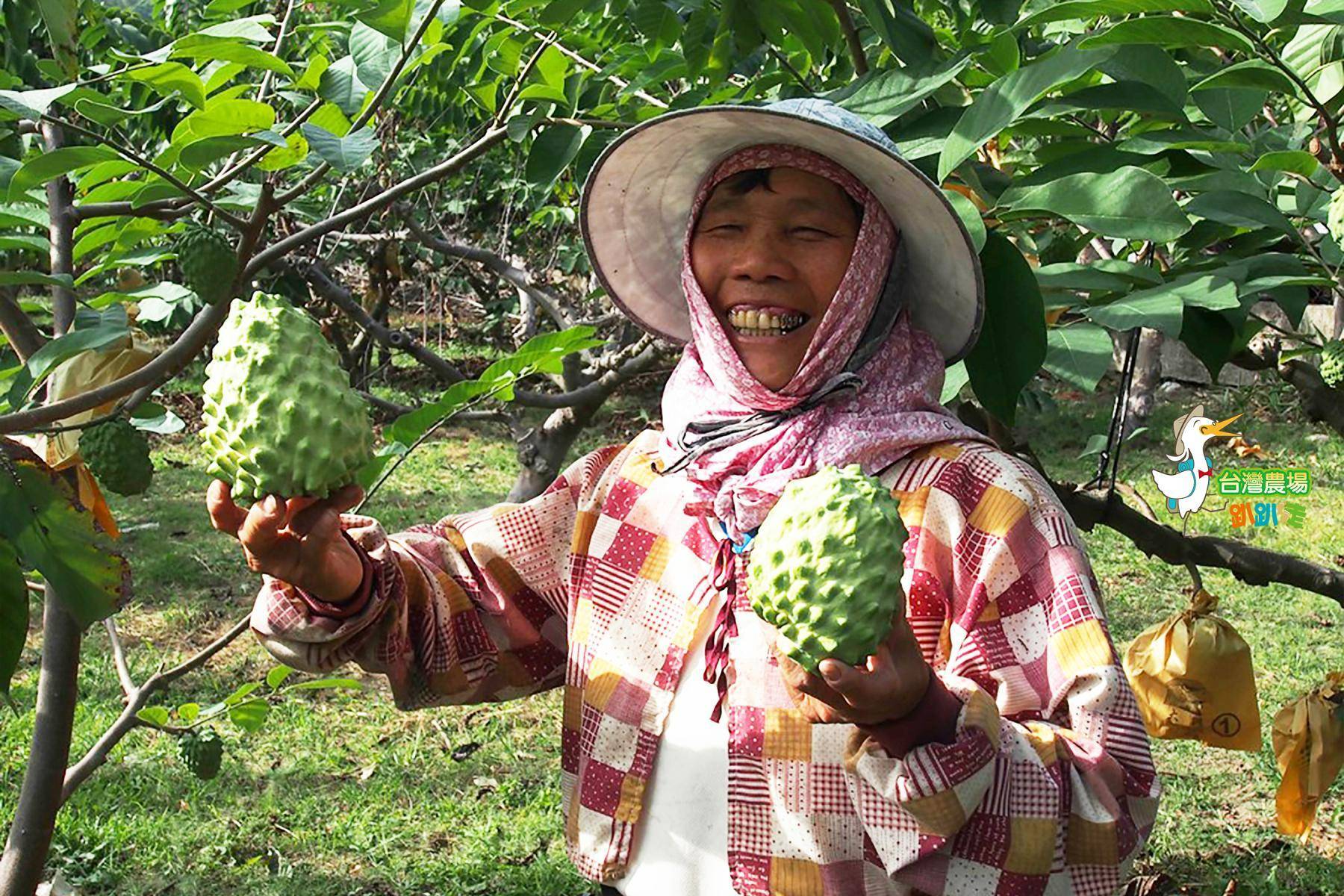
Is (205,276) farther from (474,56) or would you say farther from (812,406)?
(474,56)

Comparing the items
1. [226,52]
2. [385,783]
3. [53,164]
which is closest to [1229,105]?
[226,52]

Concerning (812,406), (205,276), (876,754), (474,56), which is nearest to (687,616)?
(812,406)

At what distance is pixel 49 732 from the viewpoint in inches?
71.6

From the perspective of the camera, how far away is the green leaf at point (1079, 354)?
135 centimetres

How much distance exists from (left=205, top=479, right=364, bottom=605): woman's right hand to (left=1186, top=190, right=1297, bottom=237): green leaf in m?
0.90

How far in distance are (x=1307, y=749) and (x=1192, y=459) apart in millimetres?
892

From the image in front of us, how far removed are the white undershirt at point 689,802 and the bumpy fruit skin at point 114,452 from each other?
28.9 inches

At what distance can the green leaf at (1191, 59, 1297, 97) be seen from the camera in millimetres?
1368

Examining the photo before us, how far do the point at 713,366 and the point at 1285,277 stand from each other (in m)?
0.62

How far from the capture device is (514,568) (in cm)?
167

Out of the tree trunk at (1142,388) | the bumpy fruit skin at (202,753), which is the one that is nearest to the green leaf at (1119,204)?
the bumpy fruit skin at (202,753)

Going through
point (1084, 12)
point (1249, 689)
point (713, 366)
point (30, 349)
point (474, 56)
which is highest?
point (1084, 12)

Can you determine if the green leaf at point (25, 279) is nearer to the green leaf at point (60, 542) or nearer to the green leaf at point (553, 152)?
the green leaf at point (60, 542)

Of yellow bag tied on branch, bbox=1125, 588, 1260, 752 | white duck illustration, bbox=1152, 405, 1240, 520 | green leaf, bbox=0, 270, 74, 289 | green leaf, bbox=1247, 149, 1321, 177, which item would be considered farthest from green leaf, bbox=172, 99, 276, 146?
yellow bag tied on branch, bbox=1125, 588, 1260, 752
